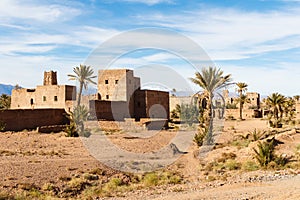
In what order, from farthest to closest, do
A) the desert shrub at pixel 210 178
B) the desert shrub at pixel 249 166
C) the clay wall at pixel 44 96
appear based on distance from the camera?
the clay wall at pixel 44 96 < the desert shrub at pixel 249 166 < the desert shrub at pixel 210 178

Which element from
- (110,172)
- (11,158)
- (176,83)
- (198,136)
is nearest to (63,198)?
(110,172)

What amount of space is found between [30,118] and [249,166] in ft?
57.2

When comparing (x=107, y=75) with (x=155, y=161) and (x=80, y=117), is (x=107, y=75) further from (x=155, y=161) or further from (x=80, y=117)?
(x=155, y=161)

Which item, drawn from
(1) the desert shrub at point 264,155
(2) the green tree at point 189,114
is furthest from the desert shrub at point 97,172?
(2) the green tree at point 189,114

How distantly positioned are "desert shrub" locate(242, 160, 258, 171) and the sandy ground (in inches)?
26.7

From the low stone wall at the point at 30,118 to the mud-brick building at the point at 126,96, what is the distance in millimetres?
4830

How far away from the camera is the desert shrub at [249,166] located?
50.9 ft

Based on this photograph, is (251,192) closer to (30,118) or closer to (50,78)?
(30,118)

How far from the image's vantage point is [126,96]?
111 ft

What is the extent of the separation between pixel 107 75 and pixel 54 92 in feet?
17.4

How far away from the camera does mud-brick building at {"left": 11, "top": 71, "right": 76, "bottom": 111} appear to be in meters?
32.6

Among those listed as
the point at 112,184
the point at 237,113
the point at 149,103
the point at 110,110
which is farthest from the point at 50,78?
the point at 112,184

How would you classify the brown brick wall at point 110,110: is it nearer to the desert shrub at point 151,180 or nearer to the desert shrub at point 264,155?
the desert shrub at point 151,180

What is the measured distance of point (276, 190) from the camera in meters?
11.2
